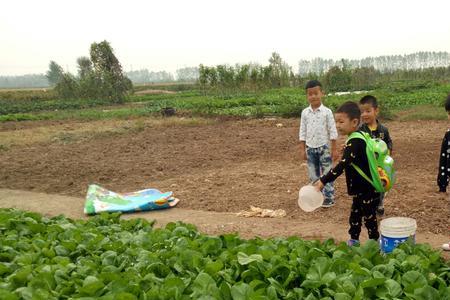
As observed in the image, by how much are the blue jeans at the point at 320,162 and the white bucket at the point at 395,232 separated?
6.23 ft

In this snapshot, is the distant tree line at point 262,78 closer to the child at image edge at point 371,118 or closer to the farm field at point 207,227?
the farm field at point 207,227

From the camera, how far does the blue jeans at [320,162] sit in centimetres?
531

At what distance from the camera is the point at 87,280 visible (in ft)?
8.45

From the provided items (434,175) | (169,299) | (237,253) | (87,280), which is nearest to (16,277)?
(87,280)

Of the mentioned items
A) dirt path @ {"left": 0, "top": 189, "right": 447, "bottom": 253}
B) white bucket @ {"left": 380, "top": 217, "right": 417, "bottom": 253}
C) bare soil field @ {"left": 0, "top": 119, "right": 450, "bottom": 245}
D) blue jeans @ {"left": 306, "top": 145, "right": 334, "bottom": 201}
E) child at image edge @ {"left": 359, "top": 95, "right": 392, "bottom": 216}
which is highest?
child at image edge @ {"left": 359, "top": 95, "right": 392, "bottom": 216}

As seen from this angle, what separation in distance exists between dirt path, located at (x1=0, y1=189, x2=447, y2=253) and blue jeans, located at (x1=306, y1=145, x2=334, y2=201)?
2.15 feet

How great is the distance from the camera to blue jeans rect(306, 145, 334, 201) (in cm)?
531

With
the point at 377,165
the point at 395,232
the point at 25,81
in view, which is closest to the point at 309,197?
the point at 377,165

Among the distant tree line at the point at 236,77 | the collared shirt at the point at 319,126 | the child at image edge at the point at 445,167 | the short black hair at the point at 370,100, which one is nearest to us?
the child at image edge at the point at 445,167

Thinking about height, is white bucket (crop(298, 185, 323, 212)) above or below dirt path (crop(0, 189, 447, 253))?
above

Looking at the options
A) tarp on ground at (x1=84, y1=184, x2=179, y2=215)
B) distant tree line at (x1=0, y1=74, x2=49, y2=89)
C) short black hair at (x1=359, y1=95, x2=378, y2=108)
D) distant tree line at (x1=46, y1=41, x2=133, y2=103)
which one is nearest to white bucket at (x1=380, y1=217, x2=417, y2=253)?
short black hair at (x1=359, y1=95, x2=378, y2=108)

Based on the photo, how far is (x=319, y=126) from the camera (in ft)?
17.1

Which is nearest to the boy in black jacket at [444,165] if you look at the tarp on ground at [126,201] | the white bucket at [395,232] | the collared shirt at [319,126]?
the white bucket at [395,232]

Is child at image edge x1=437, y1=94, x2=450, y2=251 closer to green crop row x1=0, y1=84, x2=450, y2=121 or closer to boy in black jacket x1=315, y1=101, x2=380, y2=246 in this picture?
boy in black jacket x1=315, y1=101, x2=380, y2=246
